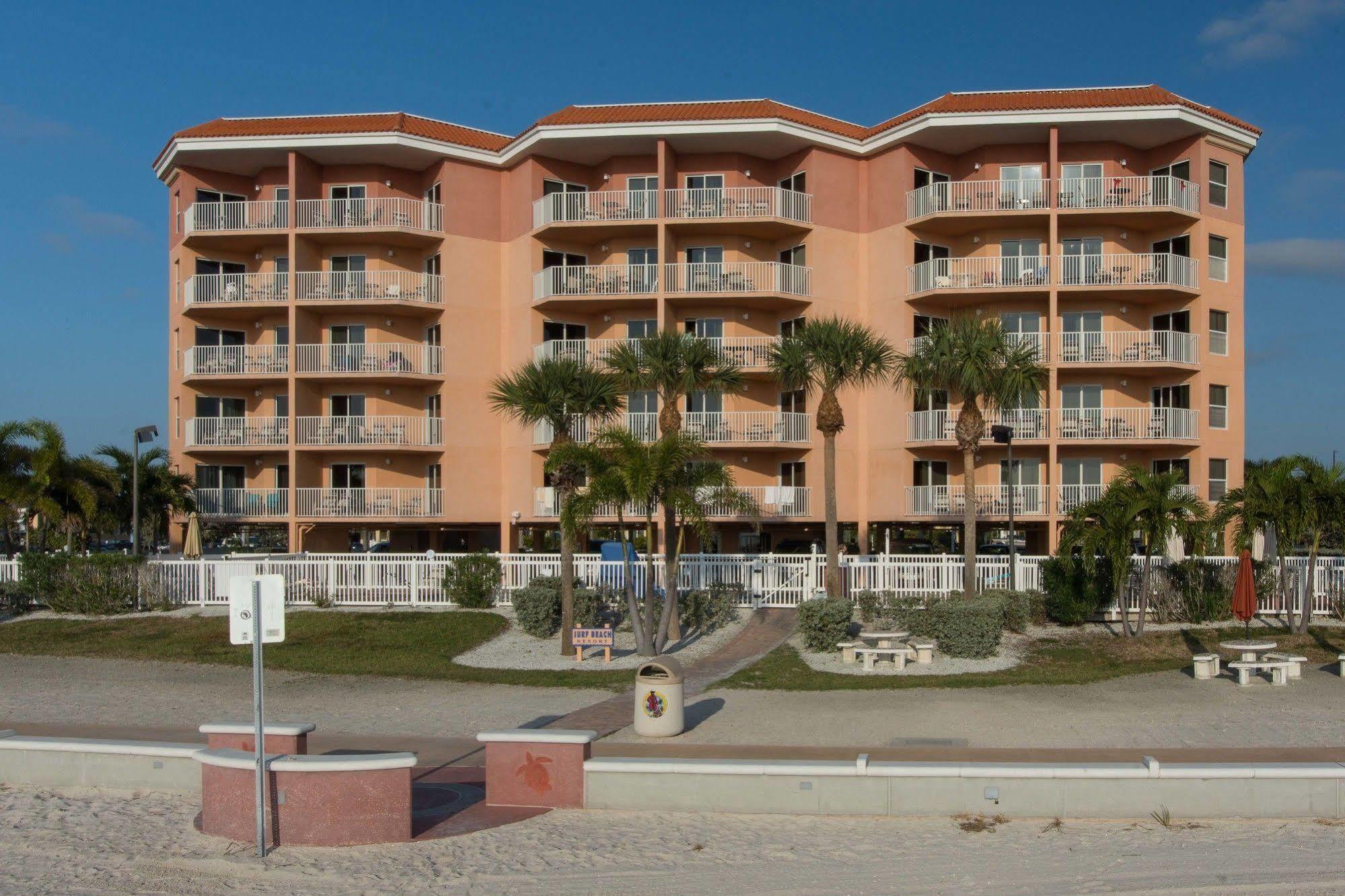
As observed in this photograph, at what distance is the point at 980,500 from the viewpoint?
34.7m

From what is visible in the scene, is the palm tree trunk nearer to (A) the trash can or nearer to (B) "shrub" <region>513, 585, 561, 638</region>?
(B) "shrub" <region>513, 585, 561, 638</region>

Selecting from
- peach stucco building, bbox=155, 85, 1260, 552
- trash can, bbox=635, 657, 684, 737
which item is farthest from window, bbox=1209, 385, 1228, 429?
trash can, bbox=635, 657, 684, 737

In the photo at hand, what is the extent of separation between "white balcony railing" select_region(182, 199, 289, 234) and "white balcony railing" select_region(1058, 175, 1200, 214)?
78.2 ft

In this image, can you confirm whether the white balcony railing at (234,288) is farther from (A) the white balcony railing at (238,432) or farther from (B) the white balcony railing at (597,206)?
(B) the white balcony railing at (597,206)

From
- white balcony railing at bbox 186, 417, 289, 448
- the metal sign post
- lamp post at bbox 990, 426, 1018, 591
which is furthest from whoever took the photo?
white balcony railing at bbox 186, 417, 289, 448

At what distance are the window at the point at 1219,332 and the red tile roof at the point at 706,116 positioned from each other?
18.5 ft

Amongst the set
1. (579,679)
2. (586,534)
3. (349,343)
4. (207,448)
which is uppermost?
(349,343)

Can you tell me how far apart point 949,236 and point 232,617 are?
3013cm

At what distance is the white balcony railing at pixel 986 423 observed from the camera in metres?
34.3

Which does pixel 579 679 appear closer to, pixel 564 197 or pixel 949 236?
pixel 564 197

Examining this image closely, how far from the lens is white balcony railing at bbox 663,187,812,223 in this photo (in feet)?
117

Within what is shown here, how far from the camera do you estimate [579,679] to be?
63.5ft

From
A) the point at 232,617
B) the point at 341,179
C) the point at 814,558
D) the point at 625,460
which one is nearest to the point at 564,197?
the point at 341,179

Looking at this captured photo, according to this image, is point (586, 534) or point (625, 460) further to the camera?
point (586, 534)
